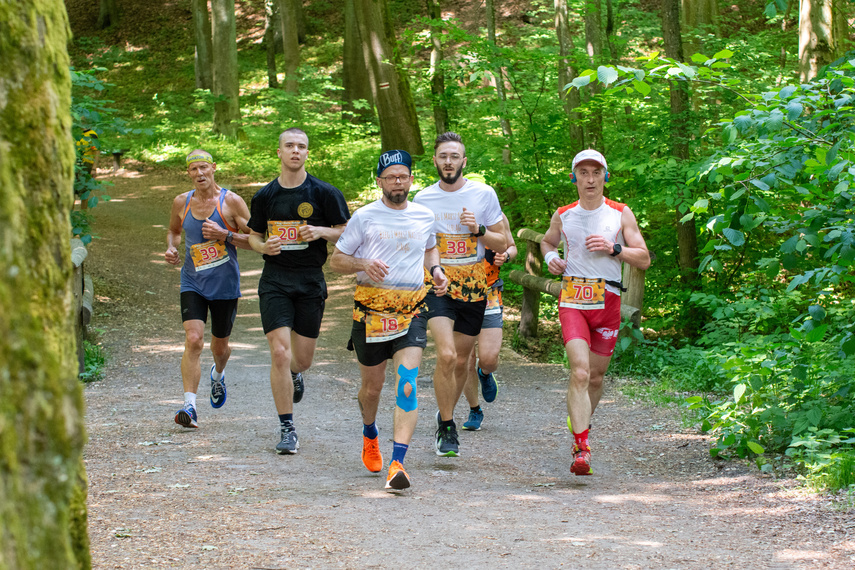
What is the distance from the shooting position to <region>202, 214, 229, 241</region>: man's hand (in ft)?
21.3

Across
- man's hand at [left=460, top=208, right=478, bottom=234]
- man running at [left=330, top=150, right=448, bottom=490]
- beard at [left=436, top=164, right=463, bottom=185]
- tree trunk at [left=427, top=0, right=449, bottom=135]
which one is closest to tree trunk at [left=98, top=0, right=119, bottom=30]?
tree trunk at [left=427, top=0, right=449, bottom=135]

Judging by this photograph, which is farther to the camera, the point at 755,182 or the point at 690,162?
the point at 690,162

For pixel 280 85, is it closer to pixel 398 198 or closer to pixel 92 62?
pixel 92 62

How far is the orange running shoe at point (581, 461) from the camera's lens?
5477 millimetres

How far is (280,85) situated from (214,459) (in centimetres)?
2621

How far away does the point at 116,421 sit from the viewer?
7.18 meters

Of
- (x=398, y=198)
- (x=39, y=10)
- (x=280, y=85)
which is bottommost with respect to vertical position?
(x=398, y=198)

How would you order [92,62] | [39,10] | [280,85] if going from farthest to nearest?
[92,62]
[280,85]
[39,10]

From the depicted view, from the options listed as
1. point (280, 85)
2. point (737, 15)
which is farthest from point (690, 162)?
point (280, 85)

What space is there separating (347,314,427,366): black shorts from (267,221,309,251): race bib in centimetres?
110

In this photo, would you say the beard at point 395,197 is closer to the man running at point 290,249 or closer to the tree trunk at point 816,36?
the man running at point 290,249

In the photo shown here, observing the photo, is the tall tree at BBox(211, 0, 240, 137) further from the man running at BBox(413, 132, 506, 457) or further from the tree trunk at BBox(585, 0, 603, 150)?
the man running at BBox(413, 132, 506, 457)

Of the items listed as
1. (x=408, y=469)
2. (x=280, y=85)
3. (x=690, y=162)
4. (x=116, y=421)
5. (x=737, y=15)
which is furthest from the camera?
(x=280, y=85)

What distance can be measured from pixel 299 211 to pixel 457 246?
1244mm
